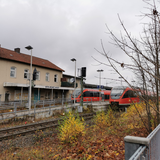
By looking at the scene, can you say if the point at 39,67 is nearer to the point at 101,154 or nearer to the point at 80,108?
the point at 80,108

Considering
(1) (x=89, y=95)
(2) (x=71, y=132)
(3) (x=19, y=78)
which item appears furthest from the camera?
(1) (x=89, y=95)

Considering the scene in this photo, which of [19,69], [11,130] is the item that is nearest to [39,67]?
[19,69]

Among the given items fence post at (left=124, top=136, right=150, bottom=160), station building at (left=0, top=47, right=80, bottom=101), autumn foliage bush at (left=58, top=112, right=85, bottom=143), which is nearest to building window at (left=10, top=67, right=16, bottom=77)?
station building at (left=0, top=47, right=80, bottom=101)

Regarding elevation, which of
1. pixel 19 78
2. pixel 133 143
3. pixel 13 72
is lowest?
pixel 133 143

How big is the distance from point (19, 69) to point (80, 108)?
11921mm

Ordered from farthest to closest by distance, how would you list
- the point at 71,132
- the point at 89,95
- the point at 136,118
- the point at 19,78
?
the point at 89,95
the point at 19,78
the point at 136,118
the point at 71,132

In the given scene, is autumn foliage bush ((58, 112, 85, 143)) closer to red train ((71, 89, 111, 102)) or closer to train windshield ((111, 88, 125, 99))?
train windshield ((111, 88, 125, 99))

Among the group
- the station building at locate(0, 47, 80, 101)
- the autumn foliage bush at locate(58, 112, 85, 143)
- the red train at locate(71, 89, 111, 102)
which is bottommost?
the autumn foliage bush at locate(58, 112, 85, 143)

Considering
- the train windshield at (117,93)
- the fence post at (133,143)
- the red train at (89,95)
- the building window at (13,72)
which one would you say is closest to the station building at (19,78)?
the building window at (13,72)

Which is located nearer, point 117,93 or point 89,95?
point 117,93

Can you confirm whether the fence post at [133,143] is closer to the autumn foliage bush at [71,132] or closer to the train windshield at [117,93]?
the autumn foliage bush at [71,132]

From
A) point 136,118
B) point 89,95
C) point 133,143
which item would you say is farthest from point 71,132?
point 89,95

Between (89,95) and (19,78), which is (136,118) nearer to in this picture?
(89,95)

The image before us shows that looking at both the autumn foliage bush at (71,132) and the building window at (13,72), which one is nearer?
the autumn foliage bush at (71,132)
